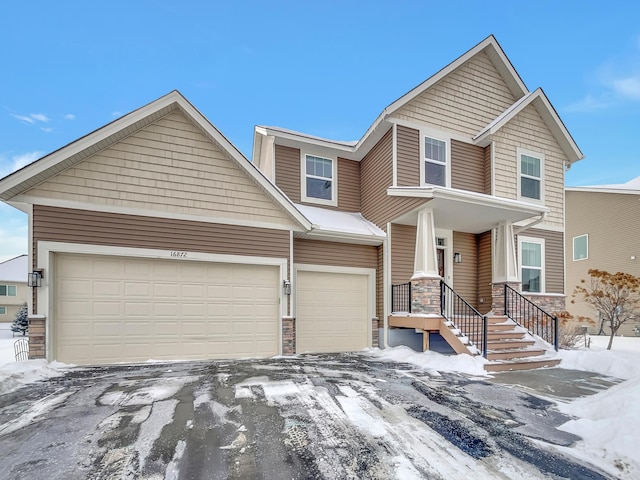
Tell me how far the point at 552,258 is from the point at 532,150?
3.48 metres

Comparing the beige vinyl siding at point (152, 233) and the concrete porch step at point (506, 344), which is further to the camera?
the concrete porch step at point (506, 344)

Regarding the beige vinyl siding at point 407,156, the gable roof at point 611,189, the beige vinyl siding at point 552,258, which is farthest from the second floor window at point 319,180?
the gable roof at point 611,189

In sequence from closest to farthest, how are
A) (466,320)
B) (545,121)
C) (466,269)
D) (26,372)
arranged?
1. (26,372)
2. (466,320)
3. (466,269)
4. (545,121)

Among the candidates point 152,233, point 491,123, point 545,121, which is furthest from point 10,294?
point 545,121

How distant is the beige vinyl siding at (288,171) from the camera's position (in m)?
10.4

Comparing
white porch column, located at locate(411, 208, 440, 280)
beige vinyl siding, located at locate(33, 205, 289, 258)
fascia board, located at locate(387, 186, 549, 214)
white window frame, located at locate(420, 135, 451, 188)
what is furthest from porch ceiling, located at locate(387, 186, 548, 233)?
beige vinyl siding, located at locate(33, 205, 289, 258)

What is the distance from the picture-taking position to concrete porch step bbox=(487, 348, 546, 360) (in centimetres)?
714

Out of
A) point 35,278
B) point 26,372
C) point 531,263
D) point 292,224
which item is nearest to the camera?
point 26,372

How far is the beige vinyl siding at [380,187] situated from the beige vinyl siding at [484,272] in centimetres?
321

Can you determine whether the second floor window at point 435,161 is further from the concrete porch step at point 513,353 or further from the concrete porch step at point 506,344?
the concrete porch step at point 513,353

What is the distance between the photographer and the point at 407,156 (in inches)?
374

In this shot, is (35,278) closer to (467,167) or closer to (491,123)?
(467,167)

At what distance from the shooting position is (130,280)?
282 inches

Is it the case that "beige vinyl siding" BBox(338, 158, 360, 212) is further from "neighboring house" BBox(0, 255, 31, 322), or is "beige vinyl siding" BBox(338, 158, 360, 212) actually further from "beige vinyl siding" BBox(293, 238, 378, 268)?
"neighboring house" BBox(0, 255, 31, 322)
